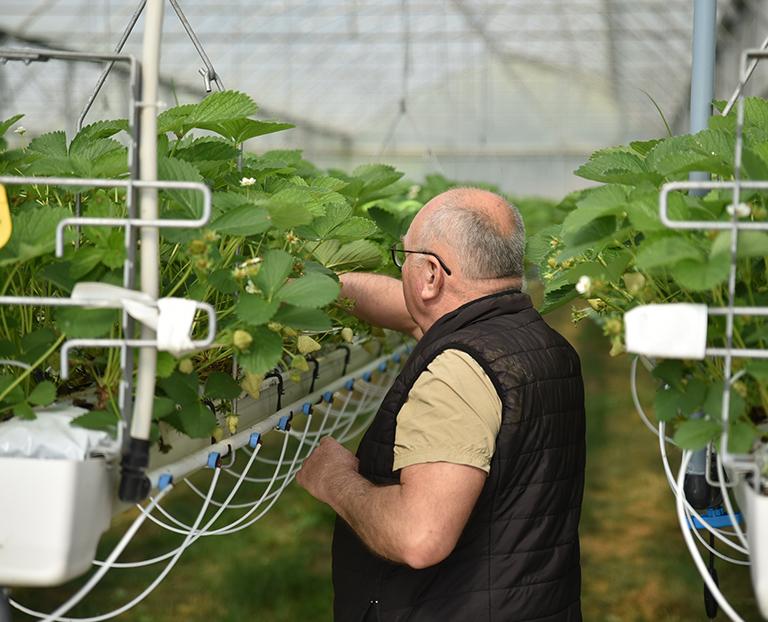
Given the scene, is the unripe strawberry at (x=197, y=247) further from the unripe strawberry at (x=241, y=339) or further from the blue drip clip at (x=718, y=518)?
the blue drip clip at (x=718, y=518)

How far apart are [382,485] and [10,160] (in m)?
0.84

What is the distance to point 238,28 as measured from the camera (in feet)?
43.8

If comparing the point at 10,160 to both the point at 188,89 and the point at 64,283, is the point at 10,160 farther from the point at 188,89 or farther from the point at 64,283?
the point at 188,89

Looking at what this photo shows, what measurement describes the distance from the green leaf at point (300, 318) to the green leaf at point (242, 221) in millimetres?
127

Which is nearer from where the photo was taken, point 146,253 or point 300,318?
point 146,253

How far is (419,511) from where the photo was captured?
1590 millimetres

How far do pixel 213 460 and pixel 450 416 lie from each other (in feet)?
1.40

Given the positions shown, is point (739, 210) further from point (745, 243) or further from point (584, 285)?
point (584, 285)

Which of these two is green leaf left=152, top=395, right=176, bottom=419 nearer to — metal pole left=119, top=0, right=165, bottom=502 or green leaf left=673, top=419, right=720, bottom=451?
metal pole left=119, top=0, right=165, bottom=502

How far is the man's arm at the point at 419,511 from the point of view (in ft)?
5.21

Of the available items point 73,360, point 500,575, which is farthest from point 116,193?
point 500,575

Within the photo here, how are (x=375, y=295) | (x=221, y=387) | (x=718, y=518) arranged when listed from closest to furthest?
1. (x=221, y=387)
2. (x=718, y=518)
3. (x=375, y=295)

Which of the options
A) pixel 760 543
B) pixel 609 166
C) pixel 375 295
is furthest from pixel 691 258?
pixel 375 295

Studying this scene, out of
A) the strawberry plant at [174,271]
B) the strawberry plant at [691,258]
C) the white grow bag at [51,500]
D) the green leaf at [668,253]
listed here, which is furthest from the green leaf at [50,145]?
the green leaf at [668,253]
